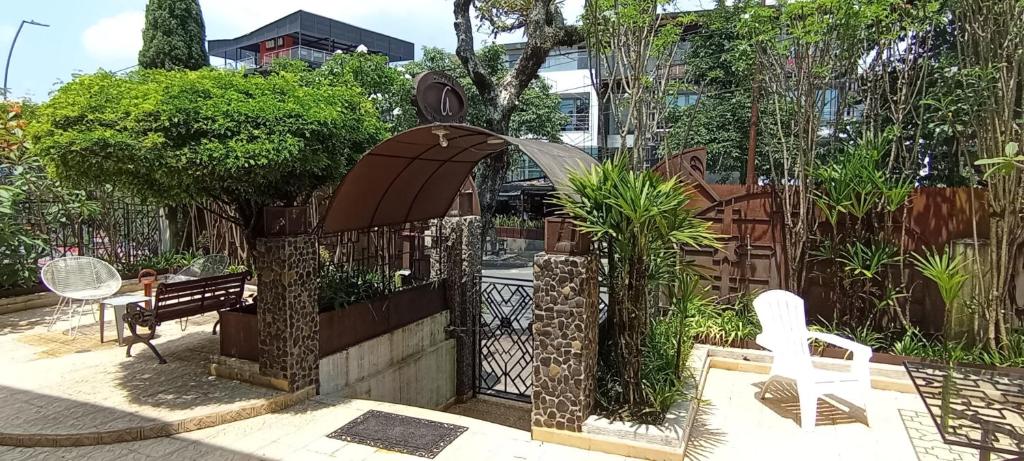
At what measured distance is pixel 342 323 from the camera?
5129 mm

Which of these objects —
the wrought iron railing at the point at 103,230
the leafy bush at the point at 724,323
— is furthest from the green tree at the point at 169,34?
the leafy bush at the point at 724,323

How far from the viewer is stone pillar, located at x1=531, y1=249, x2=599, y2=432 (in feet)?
12.8

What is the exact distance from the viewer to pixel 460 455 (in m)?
3.80

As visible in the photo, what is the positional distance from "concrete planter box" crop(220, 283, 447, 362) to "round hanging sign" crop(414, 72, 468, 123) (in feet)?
5.95

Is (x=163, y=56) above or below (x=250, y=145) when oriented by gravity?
above

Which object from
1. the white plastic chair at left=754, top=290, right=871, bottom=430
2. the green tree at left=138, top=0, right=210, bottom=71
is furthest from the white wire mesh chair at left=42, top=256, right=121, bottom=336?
the green tree at left=138, top=0, right=210, bottom=71

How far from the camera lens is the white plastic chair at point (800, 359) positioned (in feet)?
14.1

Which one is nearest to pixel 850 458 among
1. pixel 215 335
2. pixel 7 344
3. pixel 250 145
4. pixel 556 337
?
pixel 556 337

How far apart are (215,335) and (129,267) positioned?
4164 mm

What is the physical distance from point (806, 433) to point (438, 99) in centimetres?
448

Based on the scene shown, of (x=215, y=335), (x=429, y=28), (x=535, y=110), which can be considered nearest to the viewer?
(x=215, y=335)

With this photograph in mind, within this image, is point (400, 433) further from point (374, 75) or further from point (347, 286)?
point (374, 75)

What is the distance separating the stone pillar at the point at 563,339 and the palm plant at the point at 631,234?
25 cm

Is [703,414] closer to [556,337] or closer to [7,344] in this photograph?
[556,337]
